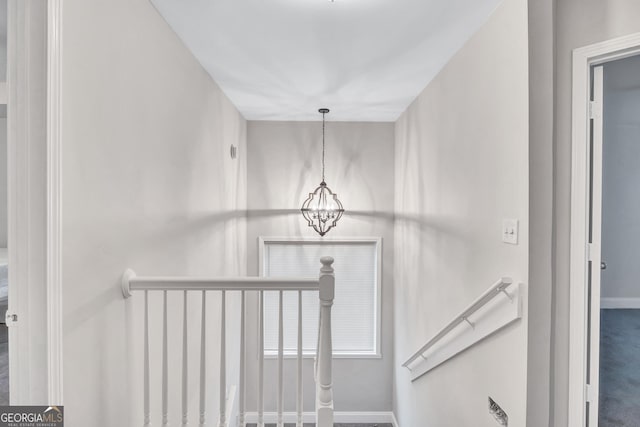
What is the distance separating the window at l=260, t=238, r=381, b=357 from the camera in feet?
13.5

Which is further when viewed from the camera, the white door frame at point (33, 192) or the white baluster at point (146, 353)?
the white baluster at point (146, 353)

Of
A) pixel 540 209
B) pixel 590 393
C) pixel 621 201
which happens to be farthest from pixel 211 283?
pixel 621 201

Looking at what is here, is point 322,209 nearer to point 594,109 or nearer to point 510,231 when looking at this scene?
point 510,231

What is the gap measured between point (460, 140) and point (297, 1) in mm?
1317

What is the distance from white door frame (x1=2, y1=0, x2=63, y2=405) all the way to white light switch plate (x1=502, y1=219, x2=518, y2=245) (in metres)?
1.84

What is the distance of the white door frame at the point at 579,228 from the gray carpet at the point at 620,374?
30.3 inches

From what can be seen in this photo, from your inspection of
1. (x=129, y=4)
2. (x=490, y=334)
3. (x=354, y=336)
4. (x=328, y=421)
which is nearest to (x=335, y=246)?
(x=354, y=336)

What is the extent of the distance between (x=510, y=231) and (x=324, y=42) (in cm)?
157

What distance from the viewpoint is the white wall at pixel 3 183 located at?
3.40 feet

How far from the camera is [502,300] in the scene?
5.54 feet

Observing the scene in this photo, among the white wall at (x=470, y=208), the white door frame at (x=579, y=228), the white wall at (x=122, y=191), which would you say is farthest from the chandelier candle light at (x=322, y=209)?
the white door frame at (x=579, y=228)

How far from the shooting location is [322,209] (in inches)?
152

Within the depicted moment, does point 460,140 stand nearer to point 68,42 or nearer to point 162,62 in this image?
point 162,62

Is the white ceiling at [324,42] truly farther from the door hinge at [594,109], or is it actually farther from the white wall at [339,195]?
the white wall at [339,195]
